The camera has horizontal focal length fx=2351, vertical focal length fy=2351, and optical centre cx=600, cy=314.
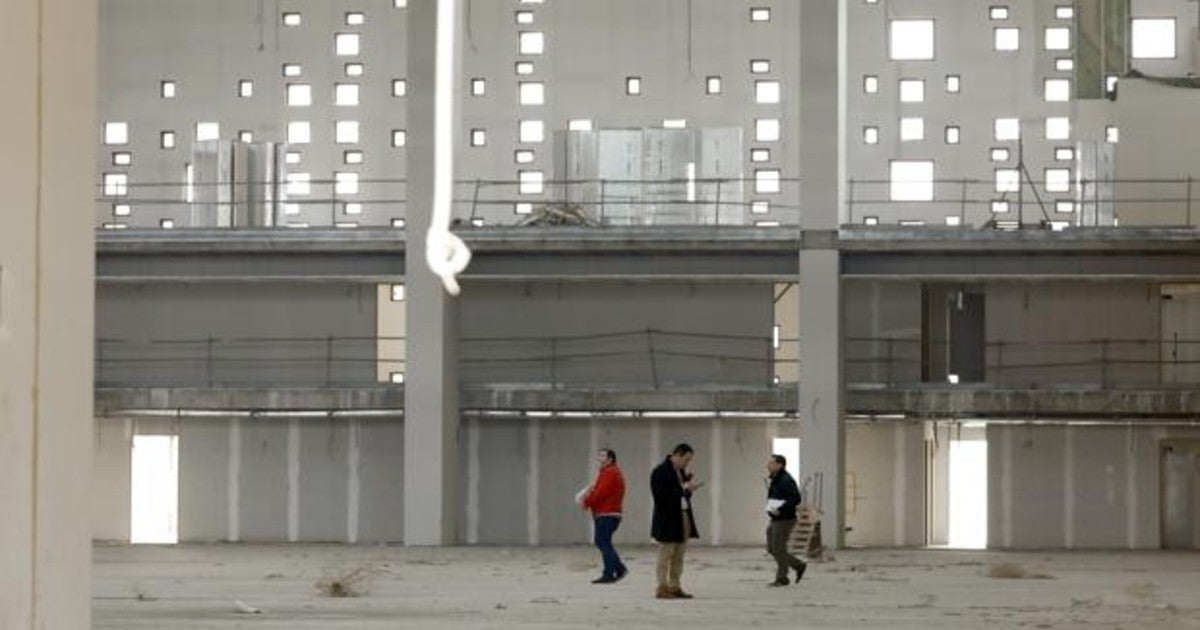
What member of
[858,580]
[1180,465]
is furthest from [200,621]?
[1180,465]

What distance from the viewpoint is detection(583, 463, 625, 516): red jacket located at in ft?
70.9

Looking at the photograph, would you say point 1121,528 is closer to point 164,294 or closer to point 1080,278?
point 1080,278

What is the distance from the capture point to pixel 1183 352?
105 ft

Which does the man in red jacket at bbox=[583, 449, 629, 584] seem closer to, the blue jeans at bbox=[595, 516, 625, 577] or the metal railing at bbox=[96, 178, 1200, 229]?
the blue jeans at bbox=[595, 516, 625, 577]

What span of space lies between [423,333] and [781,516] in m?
8.81

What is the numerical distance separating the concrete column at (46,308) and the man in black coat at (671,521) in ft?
38.7

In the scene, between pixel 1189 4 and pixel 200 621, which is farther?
pixel 1189 4

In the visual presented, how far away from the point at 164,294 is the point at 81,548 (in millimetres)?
24580

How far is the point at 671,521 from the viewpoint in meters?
20.1

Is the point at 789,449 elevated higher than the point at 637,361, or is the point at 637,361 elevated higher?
the point at 637,361

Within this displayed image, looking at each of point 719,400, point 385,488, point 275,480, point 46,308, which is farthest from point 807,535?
point 46,308

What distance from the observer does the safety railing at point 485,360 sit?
32.2 metres

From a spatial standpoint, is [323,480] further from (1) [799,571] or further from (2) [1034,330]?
(1) [799,571]

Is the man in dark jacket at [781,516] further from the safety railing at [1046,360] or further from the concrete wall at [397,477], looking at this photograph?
the safety railing at [1046,360]
